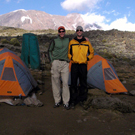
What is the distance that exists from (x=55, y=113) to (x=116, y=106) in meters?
1.70

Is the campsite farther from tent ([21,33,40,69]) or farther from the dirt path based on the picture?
tent ([21,33,40,69])

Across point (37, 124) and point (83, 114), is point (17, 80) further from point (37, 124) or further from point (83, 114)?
point (83, 114)

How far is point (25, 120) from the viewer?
399 cm

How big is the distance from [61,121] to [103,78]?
9.60ft

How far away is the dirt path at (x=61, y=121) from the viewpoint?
351 centimetres

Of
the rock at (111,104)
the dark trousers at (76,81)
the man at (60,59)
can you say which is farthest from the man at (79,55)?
the rock at (111,104)

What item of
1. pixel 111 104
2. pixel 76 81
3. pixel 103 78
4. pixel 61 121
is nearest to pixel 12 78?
pixel 76 81

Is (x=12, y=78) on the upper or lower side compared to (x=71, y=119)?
upper

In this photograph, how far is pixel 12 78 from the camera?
5324mm

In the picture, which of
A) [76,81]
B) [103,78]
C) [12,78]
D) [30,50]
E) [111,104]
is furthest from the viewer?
[30,50]

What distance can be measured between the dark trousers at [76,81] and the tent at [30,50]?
6.12 metres

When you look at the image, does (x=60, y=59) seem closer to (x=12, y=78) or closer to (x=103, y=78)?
(x=12, y=78)

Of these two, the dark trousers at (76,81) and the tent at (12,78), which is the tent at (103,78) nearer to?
the dark trousers at (76,81)

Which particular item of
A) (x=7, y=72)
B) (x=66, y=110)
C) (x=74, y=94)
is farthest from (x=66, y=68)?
(x=7, y=72)
